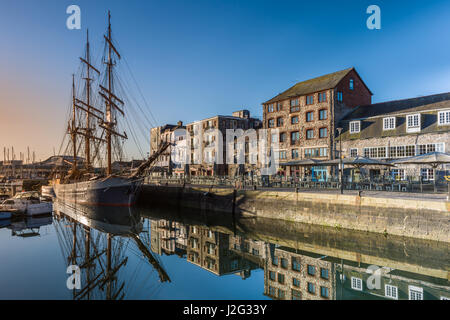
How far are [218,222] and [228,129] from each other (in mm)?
32452

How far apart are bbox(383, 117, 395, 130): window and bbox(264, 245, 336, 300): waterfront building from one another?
2188cm

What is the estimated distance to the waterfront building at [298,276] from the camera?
11672mm

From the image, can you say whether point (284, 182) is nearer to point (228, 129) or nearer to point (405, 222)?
point (405, 222)

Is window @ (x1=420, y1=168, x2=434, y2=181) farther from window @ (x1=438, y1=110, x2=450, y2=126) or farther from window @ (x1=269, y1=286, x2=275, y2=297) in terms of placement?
window @ (x1=269, y1=286, x2=275, y2=297)

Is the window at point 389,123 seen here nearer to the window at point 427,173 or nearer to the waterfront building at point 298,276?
the window at point 427,173

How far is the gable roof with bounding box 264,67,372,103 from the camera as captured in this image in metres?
37.7

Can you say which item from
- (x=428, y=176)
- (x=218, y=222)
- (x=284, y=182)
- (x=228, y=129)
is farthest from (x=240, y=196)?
(x=228, y=129)

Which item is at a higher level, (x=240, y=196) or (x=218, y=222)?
(x=240, y=196)

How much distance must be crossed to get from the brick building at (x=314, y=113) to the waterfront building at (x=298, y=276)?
69.5 feet

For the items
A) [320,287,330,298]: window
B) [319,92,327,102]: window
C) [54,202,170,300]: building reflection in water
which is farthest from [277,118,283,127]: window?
[320,287,330,298]: window

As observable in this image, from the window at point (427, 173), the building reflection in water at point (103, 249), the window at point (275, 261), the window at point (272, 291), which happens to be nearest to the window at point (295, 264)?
Answer: the window at point (275, 261)
